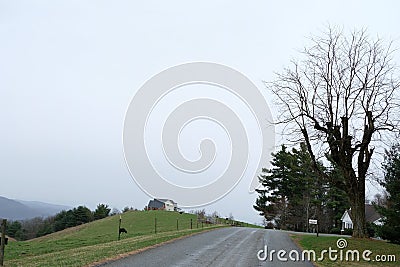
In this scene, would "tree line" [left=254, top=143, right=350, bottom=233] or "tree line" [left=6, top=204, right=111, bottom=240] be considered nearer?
"tree line" [left=254, top=143, right=350, bottom=233]

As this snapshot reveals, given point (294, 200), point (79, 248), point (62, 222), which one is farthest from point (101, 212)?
point (79, 248)

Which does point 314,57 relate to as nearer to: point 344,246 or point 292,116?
point 292,116

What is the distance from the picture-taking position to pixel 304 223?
5600 centimetres

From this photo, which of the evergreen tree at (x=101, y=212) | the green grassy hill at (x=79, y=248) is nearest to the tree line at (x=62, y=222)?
the evergreen tree at (x=101, y=212)

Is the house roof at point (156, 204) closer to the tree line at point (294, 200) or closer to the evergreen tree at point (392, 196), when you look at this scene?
the tree line at point (294, 200)

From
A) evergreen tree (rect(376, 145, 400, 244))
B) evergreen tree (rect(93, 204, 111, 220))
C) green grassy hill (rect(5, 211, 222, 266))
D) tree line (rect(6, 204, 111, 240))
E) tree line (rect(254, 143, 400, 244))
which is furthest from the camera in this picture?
evergreen tree (rect(93, 204, 111, 220))

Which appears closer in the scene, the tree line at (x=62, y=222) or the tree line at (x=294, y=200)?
the tree line at (x=294, y=200)

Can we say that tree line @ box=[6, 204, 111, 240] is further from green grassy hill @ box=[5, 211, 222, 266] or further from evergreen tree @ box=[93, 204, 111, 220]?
green grassy hill @ box=[5, 211, 222, 266]

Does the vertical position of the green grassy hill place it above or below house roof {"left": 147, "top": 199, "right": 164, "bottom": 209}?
below

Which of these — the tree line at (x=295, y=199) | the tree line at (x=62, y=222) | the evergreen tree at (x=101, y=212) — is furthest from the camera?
the evergreen tree at (x=101, y=212)

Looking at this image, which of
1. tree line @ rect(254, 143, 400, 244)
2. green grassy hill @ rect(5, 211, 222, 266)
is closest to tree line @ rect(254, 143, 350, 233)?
tree line @ rect(254, 143, 400, 244)

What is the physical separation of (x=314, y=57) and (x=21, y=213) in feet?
312

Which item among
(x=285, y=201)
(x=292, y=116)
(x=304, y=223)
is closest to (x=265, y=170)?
(x=285, y=201)

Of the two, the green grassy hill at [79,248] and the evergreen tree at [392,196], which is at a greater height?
the evergreen tree at [392,196]
